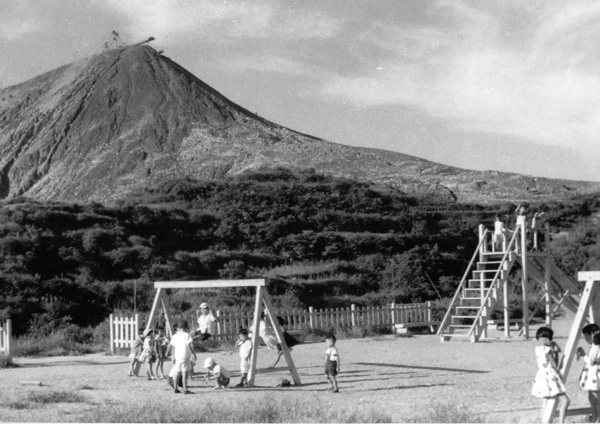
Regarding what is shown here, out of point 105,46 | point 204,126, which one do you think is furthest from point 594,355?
point 105,46

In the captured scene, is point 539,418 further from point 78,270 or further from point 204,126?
point 204,126

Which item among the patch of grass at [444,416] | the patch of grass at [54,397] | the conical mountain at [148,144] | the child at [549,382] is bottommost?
the patch of grass at [444,416]

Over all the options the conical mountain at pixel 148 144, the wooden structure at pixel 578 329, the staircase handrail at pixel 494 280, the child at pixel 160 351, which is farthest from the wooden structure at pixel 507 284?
the conical mountain at pixel 148 144

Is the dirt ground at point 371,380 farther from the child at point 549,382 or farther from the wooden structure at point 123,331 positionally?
the child at point 549,382

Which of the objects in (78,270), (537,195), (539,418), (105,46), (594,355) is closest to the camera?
(594,355)

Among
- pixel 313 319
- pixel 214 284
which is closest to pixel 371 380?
pixel 214 284

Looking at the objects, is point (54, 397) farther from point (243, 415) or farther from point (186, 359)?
point (243, 415)
